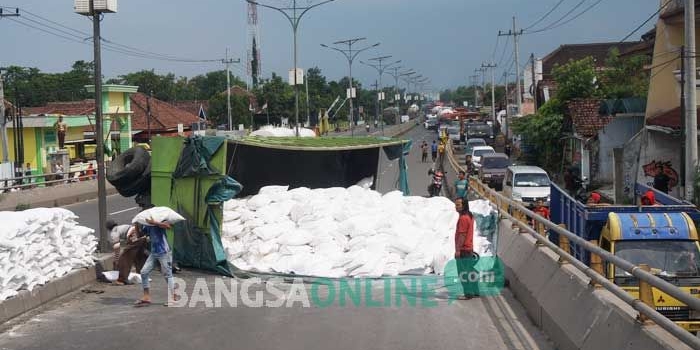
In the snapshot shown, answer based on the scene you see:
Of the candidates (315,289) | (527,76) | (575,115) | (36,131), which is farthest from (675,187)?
(527,76)

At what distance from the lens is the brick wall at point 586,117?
39.0m

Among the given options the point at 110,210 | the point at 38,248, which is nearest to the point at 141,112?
the point at 110,210

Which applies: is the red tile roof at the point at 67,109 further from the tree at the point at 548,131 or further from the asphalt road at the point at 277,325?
the asphalt road at the point at 277,325

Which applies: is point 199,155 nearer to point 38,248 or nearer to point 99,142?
point 99,142

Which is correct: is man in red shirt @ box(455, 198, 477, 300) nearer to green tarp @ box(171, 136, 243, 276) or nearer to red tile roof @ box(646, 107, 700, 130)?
green tarp @ box(171, 136, 243, 276)

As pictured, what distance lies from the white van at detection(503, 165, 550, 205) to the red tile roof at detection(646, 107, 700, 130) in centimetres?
435

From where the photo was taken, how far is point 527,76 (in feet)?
289

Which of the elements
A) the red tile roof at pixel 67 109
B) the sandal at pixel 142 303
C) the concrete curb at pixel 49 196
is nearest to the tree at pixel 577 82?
the concrete curb at pixel 49 196

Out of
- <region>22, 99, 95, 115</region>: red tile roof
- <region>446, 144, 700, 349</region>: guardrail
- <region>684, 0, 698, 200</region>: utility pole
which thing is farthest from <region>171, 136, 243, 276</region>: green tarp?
<region>22, 99, 95, 115</region>: red tile roof

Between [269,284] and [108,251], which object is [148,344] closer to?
[269,284]

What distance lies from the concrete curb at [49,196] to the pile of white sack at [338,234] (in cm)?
1541

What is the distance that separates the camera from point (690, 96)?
20375 millimetres

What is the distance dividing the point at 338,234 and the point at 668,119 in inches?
702

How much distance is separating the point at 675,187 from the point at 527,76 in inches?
2460
